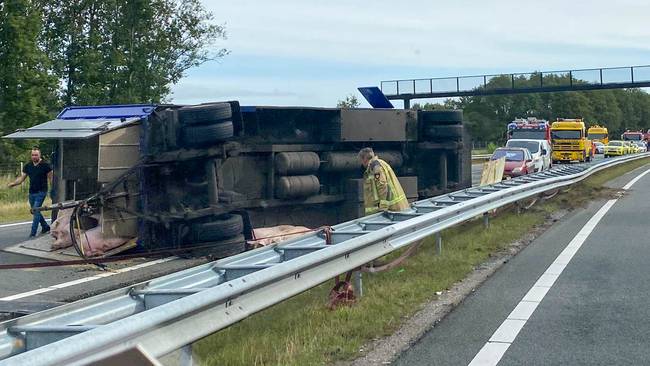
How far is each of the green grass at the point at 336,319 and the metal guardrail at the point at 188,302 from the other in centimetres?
45

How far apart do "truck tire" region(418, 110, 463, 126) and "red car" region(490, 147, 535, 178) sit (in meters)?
14.4

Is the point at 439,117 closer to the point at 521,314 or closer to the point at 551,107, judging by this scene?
the point at 521,314

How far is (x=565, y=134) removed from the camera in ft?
160

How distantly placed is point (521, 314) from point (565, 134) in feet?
142

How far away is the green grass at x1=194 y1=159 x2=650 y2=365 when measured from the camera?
603cm

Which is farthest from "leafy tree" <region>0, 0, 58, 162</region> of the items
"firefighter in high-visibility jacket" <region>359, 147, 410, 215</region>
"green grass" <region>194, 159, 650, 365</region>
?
"firefighter in high-visibility jacket" <region>359, 147, 410, 215</region>

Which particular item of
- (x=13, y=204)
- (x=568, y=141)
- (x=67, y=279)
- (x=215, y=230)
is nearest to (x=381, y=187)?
(x=215, y=230)

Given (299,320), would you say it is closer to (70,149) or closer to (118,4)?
(70,149)

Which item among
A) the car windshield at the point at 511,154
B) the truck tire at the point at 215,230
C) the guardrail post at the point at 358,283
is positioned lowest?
the guardrail post at the point at 358,283

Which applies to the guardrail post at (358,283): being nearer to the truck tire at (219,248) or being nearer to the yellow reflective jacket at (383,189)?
the yellow reflective jacket at (383,189)

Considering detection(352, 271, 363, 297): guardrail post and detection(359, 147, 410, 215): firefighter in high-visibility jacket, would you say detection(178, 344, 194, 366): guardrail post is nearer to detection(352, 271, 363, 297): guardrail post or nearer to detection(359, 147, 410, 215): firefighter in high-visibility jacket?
detection(352, 271, 363, 297): guardrail post

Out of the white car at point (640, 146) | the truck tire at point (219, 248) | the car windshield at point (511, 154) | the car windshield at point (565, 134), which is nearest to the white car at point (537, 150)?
the car windshield at point (511, 154)

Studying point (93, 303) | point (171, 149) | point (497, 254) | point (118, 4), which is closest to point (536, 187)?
point (497, 254)

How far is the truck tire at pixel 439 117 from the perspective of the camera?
15723 millimetres
